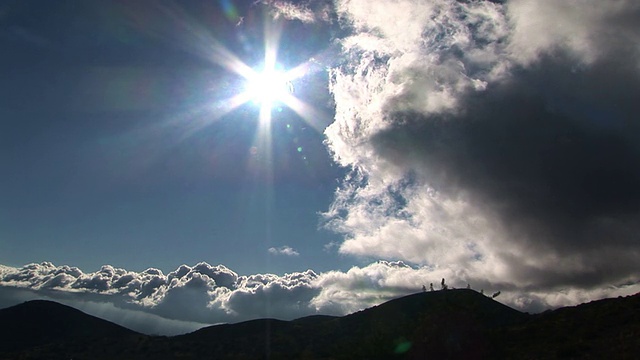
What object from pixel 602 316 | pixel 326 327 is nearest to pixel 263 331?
pixel 326 327

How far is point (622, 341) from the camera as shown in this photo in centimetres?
3459

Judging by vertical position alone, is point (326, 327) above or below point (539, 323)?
above

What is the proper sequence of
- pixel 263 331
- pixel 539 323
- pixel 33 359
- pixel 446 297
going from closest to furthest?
pixel 446 297
pixel 539 323
pixel 33 359
pixel 263 331

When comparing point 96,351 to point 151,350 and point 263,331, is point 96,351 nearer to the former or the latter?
point 151,350

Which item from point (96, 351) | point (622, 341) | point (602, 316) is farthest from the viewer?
point (96, 351)

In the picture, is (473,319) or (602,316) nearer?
(473,319)

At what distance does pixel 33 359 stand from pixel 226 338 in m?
57.5

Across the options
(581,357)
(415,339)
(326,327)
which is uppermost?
(326,327)

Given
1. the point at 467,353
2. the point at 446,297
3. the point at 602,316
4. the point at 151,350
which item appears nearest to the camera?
the point at 467,353

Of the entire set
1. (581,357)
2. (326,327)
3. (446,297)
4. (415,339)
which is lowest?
(581,357)

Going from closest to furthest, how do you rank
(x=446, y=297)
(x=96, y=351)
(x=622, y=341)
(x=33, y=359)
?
(x=622, y=341), (x=446, y=297), (x=33, y=359), (x=96, y=351)

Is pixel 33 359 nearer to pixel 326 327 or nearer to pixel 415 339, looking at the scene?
pixel 326 327

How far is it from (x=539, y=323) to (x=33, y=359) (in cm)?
13667

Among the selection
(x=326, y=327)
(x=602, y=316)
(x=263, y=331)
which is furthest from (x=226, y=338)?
(x=602, y=316)
